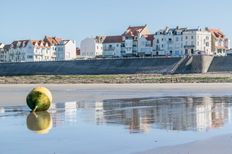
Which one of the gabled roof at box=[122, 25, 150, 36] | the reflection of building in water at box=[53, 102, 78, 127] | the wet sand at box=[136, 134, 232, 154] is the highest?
the gabled roof at box=[122, 25, 150, 36]

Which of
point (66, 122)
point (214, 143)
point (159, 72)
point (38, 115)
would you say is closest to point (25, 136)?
point (66, 122)

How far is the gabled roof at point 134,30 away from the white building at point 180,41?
6.59 meters

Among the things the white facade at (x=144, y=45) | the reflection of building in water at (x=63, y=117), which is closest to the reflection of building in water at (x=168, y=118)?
the reflection of building in water at (x=63, y=117)

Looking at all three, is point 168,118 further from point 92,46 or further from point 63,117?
point 92,46

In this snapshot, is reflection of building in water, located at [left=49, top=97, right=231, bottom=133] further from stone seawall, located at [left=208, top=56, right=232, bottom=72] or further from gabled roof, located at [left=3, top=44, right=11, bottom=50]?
gabled roof, located at [left=3, top=44, right=11, bottom=50]

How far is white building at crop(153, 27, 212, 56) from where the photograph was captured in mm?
110688

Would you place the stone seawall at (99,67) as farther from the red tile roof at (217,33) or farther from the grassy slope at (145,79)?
the red tile roof at (217,33)

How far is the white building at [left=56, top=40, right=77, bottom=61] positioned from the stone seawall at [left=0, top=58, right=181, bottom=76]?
29.1 meters

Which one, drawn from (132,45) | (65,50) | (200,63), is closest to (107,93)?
(200,63)

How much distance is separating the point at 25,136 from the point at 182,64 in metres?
69.7

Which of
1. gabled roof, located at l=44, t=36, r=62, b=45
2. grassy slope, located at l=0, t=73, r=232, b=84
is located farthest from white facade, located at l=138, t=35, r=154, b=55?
grassy slope, located at l=0, t=73, r=232, b=84

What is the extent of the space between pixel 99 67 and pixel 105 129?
75.3 metres

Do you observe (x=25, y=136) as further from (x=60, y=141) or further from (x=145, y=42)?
(x=145, y=42)

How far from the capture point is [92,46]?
435ft
